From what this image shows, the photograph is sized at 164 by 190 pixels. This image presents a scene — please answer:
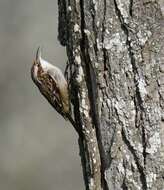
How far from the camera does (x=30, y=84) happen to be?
8359mm

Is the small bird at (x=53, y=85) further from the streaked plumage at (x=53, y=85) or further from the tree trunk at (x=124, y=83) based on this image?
the tree trunk at (x=124, y=83)

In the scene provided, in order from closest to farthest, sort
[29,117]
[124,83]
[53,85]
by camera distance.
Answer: [124,83], [53,85], [29,117]

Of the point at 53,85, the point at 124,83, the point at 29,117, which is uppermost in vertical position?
the point at 124,83

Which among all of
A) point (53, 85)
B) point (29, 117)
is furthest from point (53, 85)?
point (29, 117)

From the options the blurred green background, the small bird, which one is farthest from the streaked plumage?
the blurred green background

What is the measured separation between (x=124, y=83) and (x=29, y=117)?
5447mm

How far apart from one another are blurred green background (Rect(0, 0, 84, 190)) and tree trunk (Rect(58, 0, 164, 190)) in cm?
431

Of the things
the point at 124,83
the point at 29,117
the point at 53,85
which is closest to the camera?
the point at 124,83

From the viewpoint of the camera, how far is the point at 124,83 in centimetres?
292

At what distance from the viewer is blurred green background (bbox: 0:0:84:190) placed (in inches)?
305

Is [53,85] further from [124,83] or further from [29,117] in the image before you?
[29,117]

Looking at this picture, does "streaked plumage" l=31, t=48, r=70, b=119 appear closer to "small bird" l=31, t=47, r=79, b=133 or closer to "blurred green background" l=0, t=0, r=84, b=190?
"small bird" l=31, t=47, r=79, b=133

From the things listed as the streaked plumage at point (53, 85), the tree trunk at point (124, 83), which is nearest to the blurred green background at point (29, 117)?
the streaked plumage at point (53, 85)

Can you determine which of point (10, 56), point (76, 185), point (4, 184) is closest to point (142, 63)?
point (76, 185)
